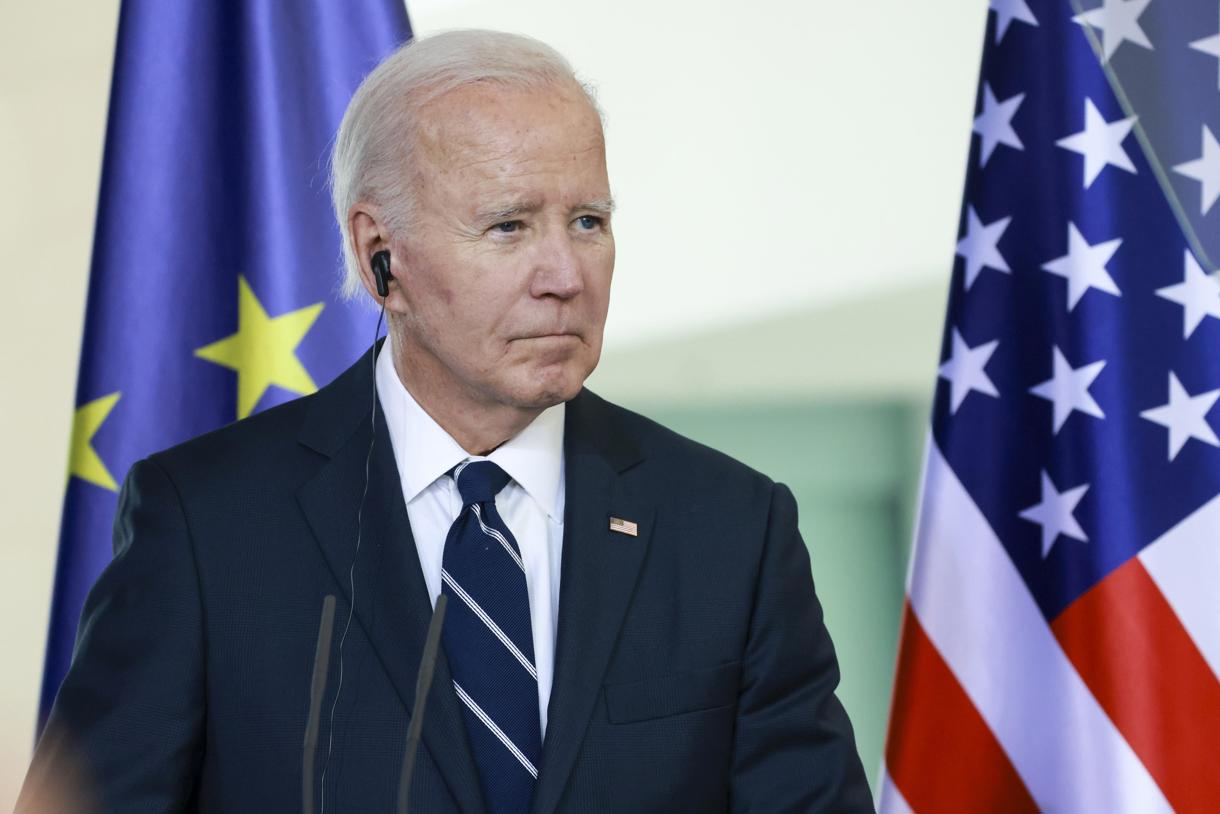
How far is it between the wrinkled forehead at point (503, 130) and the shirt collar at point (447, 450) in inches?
10.9

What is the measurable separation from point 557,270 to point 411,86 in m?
0.27

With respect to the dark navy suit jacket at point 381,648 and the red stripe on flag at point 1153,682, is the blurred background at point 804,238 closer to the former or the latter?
the red stripe on flag at point 1153,682

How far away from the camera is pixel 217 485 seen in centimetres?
147

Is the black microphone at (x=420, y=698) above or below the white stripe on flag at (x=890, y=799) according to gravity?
above

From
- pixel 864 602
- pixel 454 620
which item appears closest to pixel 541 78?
pixel 454 620

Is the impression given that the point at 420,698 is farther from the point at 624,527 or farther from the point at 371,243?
the point at 371,243

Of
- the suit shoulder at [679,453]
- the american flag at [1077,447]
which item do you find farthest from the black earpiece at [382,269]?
the american flag at [1077,447]

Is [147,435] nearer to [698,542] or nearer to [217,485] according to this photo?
[217,485]

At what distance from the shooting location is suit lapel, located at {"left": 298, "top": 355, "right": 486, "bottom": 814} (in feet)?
4.44

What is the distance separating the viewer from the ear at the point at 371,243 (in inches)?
59.4

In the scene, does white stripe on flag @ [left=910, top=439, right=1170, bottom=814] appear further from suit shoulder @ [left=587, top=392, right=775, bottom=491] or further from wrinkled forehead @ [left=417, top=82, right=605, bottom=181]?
wrinkled forehead @ [left=417, top=82, right=605, bottom=181]

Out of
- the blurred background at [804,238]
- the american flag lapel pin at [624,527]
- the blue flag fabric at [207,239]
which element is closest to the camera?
the american flag lapel pin at [624,527]

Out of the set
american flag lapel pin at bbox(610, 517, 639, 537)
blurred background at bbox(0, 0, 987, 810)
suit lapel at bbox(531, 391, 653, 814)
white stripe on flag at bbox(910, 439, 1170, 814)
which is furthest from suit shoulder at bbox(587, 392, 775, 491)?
blurred background at bbox(0, 0, 987, 810)

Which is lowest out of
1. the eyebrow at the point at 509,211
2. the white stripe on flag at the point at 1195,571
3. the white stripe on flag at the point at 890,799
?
the white stripe on flag at the point at 890,799
